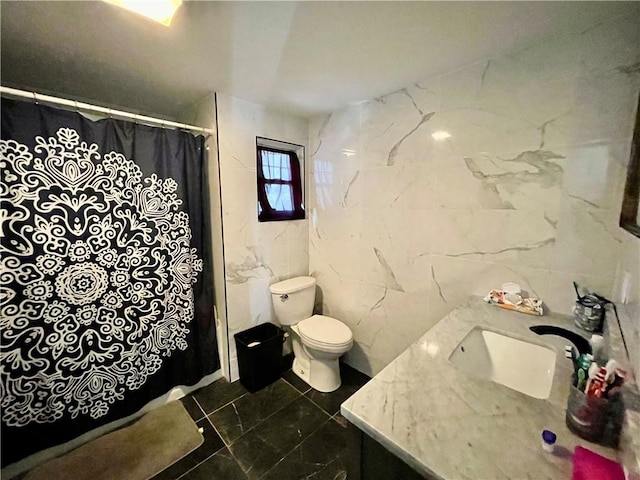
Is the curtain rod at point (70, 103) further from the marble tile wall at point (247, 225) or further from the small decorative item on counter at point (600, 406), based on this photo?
the small decorative item on counter at point (600, 406)

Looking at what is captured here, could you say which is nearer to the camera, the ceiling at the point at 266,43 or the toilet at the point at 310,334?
the ceiling at the point at 266,43

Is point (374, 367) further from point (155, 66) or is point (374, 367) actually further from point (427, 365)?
point (155, 66)

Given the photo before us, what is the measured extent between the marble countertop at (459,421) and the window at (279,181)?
1611 mm

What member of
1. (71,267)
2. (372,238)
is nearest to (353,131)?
(372,238)

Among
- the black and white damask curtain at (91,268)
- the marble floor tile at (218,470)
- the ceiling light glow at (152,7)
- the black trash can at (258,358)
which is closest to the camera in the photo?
the ceiling light glow at (152,7)

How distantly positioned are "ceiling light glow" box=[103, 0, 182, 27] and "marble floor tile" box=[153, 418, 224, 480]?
2144mm

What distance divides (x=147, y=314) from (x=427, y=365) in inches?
65.0

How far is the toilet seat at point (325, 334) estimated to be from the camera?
1.80m

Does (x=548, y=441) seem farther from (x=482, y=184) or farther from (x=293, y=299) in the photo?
(x=293, y=299)

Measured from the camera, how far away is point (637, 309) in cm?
77

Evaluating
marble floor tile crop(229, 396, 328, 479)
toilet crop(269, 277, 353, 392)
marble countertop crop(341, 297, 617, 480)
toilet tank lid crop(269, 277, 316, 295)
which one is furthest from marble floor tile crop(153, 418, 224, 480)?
marble countertop crop(341, 297, 617, 480)

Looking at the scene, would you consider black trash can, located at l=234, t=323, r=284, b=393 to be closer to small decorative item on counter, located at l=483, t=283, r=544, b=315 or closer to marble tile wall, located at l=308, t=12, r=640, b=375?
marble tile wall, located at l=308, t=12, r=640, b=375

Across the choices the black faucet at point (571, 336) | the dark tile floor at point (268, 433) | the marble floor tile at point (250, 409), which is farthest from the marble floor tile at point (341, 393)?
the black faucet at point (571, 336)

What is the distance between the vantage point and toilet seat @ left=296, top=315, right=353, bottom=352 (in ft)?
5.90
